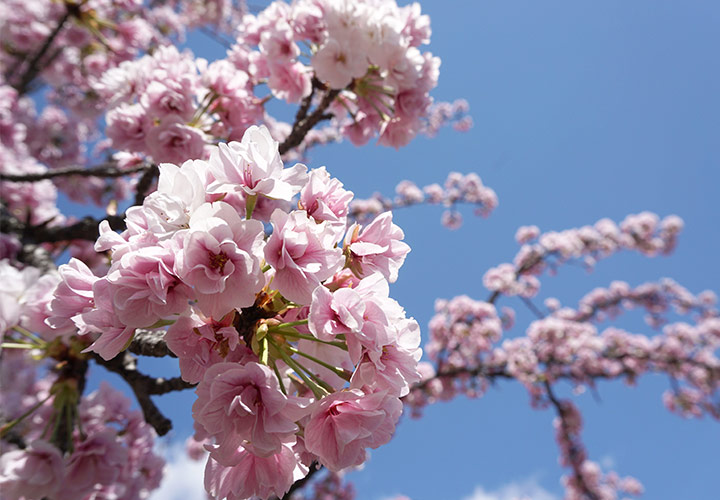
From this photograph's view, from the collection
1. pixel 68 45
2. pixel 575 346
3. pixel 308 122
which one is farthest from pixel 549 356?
pixel 68 45

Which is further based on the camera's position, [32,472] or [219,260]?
[32,472]

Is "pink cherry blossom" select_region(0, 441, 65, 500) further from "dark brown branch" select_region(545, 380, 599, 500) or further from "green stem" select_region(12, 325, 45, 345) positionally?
"dark brown branch" select_region(545, 380, 599, 500)

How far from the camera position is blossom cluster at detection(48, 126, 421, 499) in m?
0.83

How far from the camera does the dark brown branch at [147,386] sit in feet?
4.89

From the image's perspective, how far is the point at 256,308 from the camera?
1023mm

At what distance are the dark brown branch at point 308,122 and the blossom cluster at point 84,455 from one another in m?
1.55

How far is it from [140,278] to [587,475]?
10537 mm

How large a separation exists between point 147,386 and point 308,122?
152 centimetres

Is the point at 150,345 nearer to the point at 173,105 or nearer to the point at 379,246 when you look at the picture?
the point at 379,246

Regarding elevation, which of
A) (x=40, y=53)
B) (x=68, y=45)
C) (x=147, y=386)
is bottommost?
(x=147, y=386)

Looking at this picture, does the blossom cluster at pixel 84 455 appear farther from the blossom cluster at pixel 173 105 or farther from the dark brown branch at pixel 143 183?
the blossom cluster at pixel 173 105

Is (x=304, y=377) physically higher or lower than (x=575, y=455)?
lower

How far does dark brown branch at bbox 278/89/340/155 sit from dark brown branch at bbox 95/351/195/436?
1.26m

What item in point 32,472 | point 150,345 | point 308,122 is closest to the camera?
point 150,345
